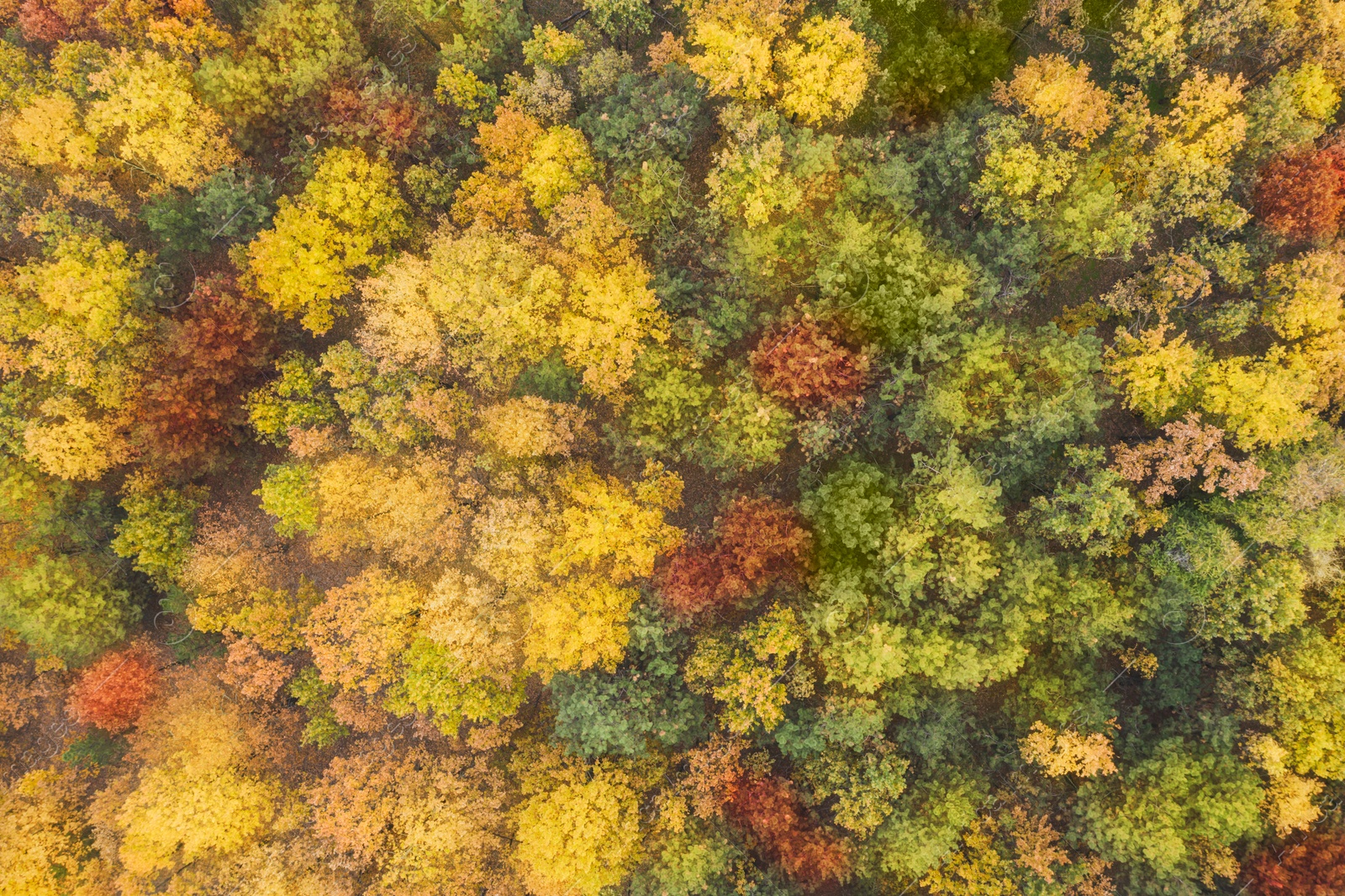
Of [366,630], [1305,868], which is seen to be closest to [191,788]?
[366,630]

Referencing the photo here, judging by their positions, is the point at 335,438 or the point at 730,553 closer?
the point at 730,553

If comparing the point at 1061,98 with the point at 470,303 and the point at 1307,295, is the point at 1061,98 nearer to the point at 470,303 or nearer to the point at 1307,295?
the point at 1307,295

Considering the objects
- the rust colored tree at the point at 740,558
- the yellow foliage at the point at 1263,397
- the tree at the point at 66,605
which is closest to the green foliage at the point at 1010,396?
the yellow foliage at the point at 1263,397

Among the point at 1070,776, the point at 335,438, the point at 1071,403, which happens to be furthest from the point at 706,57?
the point at 1070,776

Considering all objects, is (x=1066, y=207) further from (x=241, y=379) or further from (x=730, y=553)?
(x=241, y=379)

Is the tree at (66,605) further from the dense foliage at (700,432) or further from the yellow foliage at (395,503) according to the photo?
the yellow foliage at (395,503)
